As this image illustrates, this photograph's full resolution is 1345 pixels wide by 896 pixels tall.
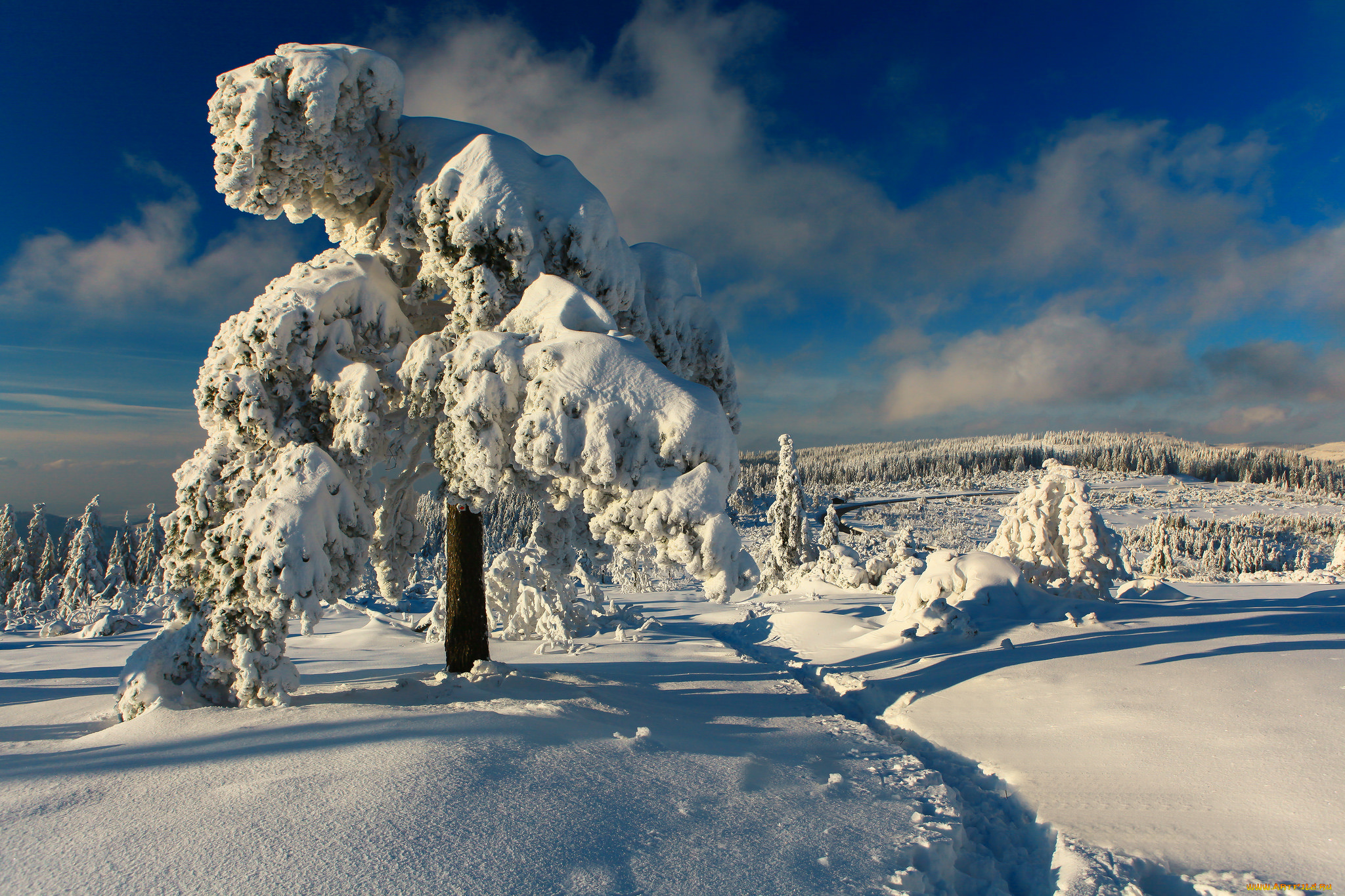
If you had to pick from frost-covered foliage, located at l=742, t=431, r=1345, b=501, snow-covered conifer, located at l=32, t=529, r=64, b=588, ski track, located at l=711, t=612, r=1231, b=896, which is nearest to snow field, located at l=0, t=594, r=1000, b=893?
ski track, located at l=711, t=612, r=1231, b=896

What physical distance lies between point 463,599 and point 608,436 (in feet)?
12.0

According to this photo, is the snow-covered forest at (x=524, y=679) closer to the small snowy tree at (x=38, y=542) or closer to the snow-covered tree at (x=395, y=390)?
the snow-covered tree at (x=395, y=390)

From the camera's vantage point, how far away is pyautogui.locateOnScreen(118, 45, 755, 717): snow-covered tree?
596 cm

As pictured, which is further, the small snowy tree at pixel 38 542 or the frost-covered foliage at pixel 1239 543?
the frost-covered foliage at pixel 1239 543

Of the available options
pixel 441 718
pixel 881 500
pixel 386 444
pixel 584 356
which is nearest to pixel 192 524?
pixel 386 444

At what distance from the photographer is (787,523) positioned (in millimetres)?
33781

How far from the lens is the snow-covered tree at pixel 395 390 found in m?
5.96

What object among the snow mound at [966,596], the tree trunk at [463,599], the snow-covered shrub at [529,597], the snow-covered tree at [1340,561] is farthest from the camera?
the snow-covered tree at [1340,561]

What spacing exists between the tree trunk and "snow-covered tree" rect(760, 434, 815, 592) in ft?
87.5

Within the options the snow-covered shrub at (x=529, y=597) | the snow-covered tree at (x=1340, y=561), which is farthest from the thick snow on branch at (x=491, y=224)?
the snow-covered tree at (x=1340, y=561)

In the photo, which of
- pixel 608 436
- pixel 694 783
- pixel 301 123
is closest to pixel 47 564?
pixel 301 123

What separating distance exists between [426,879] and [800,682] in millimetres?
8073

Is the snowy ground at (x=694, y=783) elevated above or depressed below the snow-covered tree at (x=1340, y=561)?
above

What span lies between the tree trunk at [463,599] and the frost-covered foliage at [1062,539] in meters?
13.5
